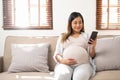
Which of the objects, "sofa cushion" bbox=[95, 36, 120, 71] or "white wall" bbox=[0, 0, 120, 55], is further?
"white wall" bbox=[0, 0, 120, 55]

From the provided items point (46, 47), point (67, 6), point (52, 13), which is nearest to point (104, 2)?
point (67, 6)

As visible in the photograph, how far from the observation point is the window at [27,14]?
11.7 ft

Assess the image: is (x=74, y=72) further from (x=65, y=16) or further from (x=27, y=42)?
(x=65, y=16)

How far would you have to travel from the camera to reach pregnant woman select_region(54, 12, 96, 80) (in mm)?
2570

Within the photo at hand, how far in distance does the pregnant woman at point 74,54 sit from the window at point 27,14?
0.70m

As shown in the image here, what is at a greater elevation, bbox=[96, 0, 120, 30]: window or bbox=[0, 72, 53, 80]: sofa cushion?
bbox=[96, 0, 120, 30]: window

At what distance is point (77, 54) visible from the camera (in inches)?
108

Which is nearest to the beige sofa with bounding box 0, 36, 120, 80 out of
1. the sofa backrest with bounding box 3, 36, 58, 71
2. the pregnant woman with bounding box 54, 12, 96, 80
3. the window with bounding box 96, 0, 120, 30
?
the sofa backrest with bounding box 3, 36, 58, 71

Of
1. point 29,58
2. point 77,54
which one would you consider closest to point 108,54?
point 77,54

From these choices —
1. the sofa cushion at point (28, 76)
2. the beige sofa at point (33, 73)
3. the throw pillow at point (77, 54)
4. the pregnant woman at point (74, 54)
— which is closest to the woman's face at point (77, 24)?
the pregnant woman at point (74, 54)

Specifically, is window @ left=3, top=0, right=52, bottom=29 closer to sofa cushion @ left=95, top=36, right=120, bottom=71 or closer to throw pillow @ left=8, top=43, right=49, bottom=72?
throw pillow @ left=8, top=43, right=49, bottom=72

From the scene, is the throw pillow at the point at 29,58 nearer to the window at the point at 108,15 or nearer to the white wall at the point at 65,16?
the white wall at the point at 65,16

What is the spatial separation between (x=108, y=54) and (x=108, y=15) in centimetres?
79

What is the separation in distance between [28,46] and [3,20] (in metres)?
0.79
